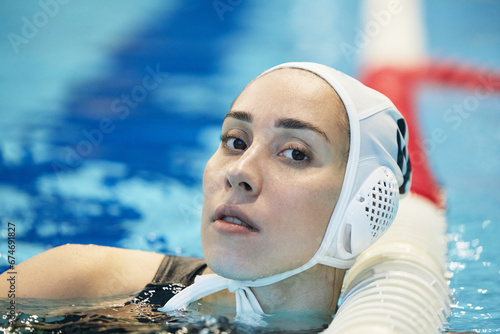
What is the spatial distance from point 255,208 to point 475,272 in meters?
2.46

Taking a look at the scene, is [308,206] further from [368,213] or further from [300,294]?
[300,294]

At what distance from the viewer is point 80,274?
2627 millimetres

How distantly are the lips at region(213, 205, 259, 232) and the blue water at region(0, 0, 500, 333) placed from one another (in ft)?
4.47

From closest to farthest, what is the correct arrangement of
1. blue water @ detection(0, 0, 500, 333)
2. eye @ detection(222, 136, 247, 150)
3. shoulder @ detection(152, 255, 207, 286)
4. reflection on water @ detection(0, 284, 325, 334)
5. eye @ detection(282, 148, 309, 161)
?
reflection on water @ detection(0, 284, 325, 334)
eye @ detection(282, 148, 309, 161)
eye @ detection(222, 136, 247, 150)
shoulder @ detection(152, 255, 207, 286)
blue water @ detection(0, 0, 500, 333)

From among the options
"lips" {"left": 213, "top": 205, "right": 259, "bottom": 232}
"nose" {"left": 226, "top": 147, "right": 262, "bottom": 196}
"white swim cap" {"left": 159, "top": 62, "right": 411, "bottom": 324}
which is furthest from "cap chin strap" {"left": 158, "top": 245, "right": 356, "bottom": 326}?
"nose" {"left": 226, "top": 147, "right": 262, "bottom": 196}

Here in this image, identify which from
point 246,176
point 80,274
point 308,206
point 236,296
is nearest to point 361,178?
point 308,206

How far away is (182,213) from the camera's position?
16.7ft

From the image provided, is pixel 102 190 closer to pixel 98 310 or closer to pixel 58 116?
pixel 58 116

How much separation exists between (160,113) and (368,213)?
4650 mm

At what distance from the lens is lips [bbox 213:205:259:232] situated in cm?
211

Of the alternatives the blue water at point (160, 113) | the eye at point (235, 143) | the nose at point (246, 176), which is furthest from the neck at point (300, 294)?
the blue water at point (160, 113)

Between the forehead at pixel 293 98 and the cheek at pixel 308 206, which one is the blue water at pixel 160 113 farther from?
the forehead at pixel 293 98

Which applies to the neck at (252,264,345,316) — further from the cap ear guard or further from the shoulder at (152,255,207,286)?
the shoulder at (152,255,207,286)

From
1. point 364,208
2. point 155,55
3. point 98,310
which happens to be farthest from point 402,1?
point 98,310
